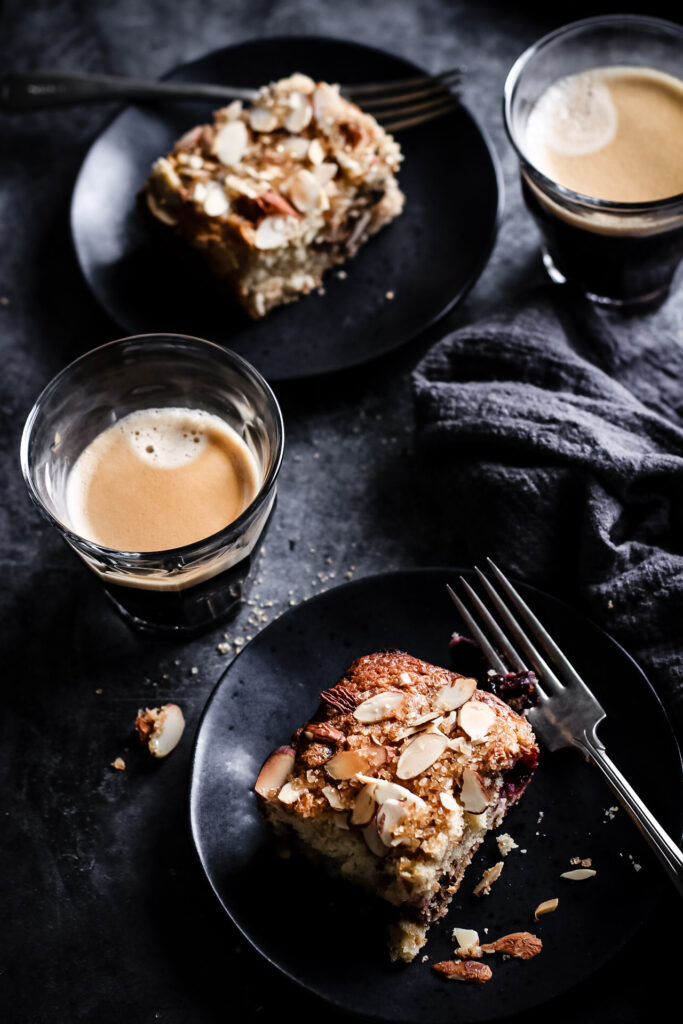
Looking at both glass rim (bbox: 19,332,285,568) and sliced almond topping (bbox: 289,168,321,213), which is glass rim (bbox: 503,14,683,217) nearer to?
sliced almond topping (bbox: 289,168,321,213)

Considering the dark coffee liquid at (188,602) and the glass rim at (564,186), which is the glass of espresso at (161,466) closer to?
the dark coffee liquid at (188,602)

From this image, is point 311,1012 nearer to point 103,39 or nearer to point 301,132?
point 301,132

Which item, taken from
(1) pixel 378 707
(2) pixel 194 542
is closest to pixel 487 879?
(1) pixel 378 707

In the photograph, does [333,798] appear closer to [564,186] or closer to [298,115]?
[564,186]

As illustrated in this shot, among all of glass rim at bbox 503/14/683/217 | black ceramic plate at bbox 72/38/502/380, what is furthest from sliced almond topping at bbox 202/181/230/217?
glass rim at bbox 503/14/683/217

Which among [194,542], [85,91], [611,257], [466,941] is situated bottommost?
[466,941]

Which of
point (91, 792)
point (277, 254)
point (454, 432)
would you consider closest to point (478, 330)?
point (454, 432)
